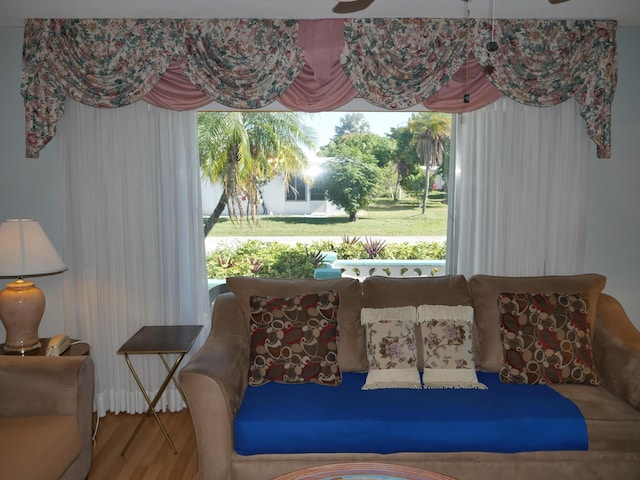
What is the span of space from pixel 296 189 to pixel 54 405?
268cm

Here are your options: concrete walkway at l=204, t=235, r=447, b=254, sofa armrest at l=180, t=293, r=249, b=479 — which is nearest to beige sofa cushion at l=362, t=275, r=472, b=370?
sofa armrest at l=180, t=293, r=249, b=479

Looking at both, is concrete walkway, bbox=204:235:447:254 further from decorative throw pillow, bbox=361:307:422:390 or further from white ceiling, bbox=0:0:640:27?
white ceiling, bbox=0:0:640:27

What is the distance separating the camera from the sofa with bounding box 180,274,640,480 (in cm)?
240

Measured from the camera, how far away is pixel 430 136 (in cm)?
420

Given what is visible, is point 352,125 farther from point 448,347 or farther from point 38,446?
point 38,446

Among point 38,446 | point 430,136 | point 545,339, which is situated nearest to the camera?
point 38,446

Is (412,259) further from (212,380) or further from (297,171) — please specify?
(212,380)

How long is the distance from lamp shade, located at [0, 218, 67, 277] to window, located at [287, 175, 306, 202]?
85.7 inches

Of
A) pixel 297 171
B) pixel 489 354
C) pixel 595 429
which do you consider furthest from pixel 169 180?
pixel 595 429

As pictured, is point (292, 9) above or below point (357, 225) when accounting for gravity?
above

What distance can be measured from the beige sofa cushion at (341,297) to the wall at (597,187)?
1445 mm

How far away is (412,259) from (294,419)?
2844 mm

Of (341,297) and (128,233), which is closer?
(341,297)

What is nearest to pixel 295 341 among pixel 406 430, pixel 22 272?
pixel 406 430
